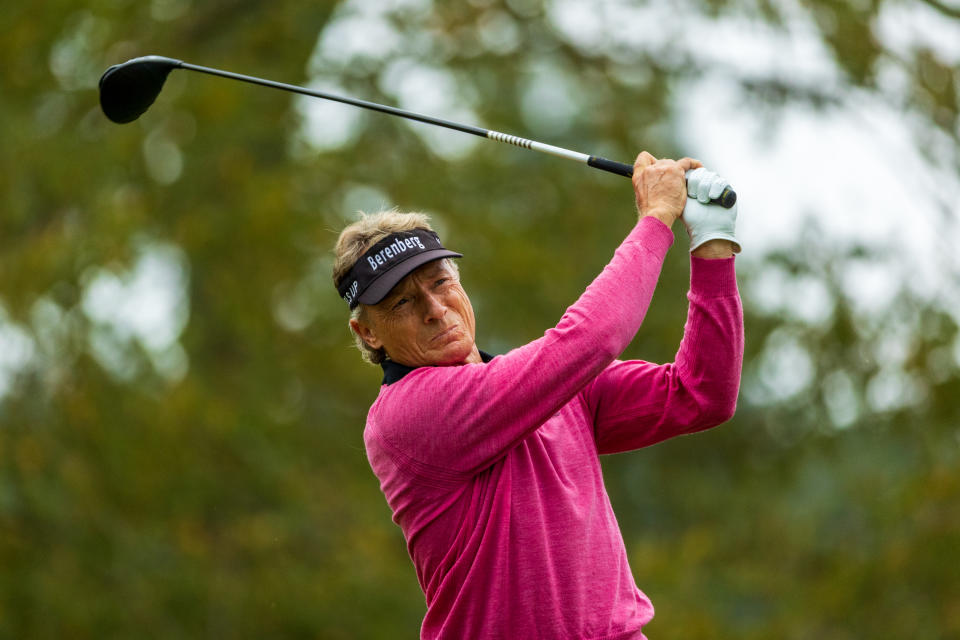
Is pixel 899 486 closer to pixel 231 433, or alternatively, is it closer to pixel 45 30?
pixel 231 433

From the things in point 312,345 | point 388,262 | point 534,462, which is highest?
point 312,345

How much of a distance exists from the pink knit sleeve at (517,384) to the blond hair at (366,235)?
27cm

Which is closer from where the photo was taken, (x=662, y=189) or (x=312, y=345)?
(x=662, y=189)

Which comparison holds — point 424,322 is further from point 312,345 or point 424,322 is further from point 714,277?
point 312,345

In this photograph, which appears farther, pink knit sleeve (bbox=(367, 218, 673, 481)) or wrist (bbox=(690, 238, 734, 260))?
wrist (bbox=(690, 238, 734, 260))

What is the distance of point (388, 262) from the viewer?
289 centimetres

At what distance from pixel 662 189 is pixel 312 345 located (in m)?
7.63

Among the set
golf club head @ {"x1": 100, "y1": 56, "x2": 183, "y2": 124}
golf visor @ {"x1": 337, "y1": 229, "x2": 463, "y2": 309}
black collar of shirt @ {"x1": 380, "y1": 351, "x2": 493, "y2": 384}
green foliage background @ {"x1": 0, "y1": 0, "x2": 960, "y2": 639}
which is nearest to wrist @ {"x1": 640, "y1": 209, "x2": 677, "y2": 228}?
golf visor @ {"x1": 337, "y1": 229, "x2": 463, "y2": 309}

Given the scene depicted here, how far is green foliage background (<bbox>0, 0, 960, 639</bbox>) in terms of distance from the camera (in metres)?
8.23

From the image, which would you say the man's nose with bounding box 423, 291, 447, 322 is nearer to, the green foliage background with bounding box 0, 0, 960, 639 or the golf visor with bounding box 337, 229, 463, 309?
the golf visor with bounding box 337, 229, 463, 309

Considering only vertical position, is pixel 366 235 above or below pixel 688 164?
above

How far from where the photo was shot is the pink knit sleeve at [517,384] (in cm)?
261

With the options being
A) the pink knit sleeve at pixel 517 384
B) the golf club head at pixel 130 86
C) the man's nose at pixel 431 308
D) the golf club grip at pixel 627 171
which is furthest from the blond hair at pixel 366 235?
the golf club head at pixel 130 86

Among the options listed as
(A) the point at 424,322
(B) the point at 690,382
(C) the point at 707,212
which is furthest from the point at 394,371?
(C) the point at 707,212
